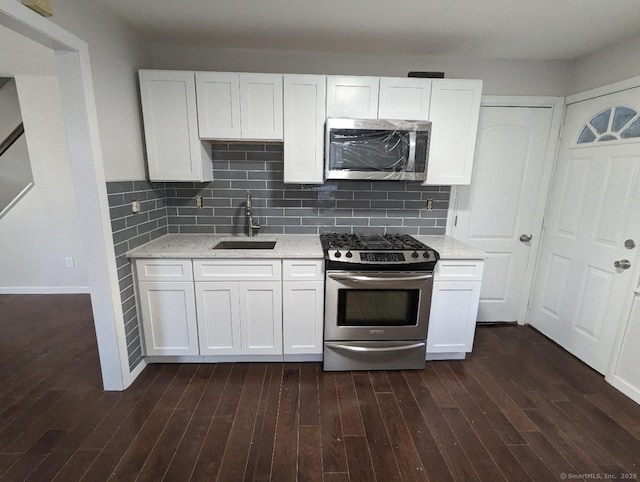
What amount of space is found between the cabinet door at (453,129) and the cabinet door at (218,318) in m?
1.85

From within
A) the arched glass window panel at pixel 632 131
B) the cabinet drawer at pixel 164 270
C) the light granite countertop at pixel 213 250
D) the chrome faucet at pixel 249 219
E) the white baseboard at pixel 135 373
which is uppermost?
the arched glass window panel at pixel 632 131

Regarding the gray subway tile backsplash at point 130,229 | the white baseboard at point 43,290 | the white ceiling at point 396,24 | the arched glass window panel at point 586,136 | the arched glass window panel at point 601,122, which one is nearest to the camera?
the white ceiling at point 396,24

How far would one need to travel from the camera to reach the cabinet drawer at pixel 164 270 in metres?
2.12

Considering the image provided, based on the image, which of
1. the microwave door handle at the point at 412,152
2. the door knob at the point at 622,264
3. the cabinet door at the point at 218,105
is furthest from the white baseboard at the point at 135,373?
the door knob at the point at 622,264

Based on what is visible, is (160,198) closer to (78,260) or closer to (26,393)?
(26,393)

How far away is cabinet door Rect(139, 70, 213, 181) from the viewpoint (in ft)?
7.10

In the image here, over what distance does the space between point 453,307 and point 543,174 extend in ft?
5.22

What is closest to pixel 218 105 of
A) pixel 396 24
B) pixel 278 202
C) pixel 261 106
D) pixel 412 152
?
pixel 261 106

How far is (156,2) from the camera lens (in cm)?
180

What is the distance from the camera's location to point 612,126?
88.7 inches

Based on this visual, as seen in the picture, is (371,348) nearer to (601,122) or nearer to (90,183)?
(90,183)

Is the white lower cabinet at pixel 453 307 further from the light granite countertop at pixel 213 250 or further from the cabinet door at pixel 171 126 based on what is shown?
the cabinet door at pixel 171 126

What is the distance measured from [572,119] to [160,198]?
3.65 metres

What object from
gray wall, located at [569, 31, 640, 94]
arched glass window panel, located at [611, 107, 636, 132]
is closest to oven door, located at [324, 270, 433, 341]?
arched glass window panel, located at [611, 107, 636, 132]
